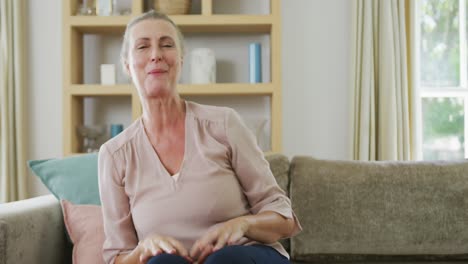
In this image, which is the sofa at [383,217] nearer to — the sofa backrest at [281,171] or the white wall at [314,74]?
the sofa backrest at [281,171]

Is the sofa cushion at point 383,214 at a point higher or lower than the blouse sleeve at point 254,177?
lower

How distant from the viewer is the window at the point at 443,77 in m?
3.56

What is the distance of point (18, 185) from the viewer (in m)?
3.31

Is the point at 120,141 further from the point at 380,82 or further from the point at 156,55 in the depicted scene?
the point at 380,82

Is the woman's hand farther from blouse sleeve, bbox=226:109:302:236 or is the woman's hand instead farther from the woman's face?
the woman's face

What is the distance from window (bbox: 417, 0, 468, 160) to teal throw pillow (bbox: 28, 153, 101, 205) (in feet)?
7.66

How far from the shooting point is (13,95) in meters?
3.35

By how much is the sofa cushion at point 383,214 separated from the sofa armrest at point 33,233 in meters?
0.78

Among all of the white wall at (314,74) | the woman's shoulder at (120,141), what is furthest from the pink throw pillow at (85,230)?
the white wall at (314,74)

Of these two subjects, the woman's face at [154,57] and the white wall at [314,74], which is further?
the white wall at [314,74]

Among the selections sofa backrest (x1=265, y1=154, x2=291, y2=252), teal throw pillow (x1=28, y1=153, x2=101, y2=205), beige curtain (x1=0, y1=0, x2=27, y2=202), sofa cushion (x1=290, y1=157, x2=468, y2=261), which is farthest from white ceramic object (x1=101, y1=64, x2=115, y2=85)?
sofa cushion (x1=290, y1=157, x2=468, y2=261)

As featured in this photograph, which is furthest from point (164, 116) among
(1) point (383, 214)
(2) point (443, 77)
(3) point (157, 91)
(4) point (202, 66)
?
(2) point (443, 77)

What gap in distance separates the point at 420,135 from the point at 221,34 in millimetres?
1356

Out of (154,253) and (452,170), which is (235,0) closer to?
(452,170)
